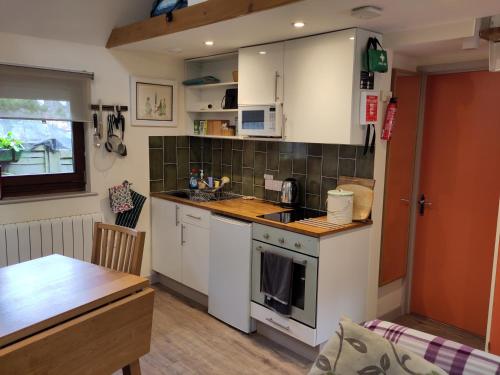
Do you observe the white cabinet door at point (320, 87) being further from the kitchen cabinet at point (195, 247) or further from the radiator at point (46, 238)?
the radiator at point (46, 238)

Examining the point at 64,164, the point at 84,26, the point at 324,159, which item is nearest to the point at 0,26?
the point at 84,26

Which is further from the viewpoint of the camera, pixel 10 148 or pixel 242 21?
pixel 10 148

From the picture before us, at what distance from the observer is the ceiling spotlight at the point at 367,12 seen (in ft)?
7.16

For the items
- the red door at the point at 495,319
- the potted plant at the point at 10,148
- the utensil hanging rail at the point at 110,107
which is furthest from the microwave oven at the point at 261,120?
the potted plant at the point at 10,148

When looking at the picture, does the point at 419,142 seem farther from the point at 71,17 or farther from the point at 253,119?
the point at 71,17

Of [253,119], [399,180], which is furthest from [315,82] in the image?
[399,180]

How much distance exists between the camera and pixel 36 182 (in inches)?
133

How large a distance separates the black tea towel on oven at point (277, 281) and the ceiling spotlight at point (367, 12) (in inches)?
59.4

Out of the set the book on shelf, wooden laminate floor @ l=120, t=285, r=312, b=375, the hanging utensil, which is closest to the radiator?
the hanging utensil

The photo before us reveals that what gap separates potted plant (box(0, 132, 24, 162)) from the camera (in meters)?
3.19

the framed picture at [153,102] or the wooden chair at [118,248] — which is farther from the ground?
the framed picture at [153,102]

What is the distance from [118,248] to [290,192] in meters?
1.45

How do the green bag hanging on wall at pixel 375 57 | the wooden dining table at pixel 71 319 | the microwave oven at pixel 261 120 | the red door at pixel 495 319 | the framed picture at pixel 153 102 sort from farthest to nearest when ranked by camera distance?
the framed picture at pixel 153 102 < the microwave oven at pixel 261 120 < the green bag hanging on wall at pixel 375 57 < the red door at pixel 495 319 < the wooden dining table at pixel 71 319

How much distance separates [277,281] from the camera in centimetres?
282
